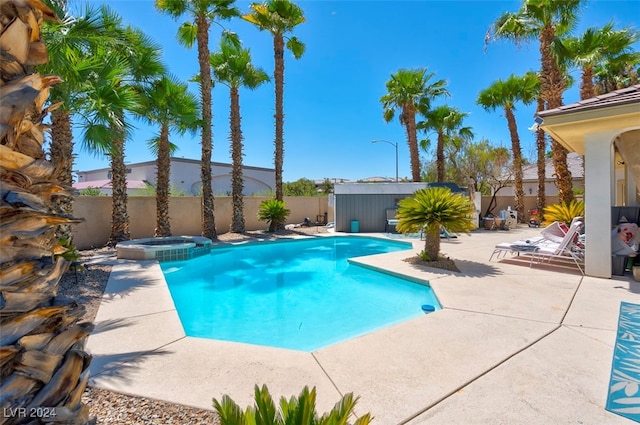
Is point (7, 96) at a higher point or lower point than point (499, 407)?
higher

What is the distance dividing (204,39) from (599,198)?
558 inches

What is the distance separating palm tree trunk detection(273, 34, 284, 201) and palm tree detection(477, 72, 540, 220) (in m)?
12.8

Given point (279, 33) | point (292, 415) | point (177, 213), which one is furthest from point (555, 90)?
point (177, 213)

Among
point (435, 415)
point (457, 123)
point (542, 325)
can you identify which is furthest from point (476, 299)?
point (457, 123)

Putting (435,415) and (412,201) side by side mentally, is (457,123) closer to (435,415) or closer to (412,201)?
(412,201)

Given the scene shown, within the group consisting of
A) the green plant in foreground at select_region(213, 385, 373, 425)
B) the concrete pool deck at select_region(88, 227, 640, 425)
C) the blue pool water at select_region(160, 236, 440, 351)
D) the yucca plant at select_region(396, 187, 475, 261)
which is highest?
the yucca plant at select_region(396, 187, 475, 261)

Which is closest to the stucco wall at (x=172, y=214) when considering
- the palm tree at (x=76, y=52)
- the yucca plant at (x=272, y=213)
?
the yucca plant at (x=272, y=213)

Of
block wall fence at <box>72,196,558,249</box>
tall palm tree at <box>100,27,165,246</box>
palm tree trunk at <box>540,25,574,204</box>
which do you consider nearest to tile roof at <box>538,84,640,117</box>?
palm tree trunk at <box>540,25,574,204</box>

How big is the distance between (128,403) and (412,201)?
→ 704 cm

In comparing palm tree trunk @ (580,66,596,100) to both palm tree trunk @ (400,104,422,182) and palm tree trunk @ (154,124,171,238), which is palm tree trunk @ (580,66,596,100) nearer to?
palm tree trunk @ (400,104,422,182)

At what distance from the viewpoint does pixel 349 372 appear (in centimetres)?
287

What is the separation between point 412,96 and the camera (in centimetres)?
1819

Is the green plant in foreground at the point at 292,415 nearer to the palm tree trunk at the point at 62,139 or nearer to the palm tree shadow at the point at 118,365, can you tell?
the palm tree shadow at the point at 118,365

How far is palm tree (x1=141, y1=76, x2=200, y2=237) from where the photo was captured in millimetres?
10617
